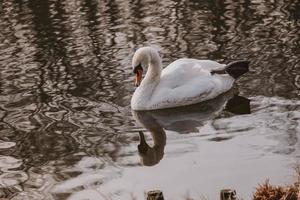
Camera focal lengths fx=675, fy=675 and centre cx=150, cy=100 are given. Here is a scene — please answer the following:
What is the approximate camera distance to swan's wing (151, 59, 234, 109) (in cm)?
1168

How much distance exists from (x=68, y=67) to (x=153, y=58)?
10.0 feet

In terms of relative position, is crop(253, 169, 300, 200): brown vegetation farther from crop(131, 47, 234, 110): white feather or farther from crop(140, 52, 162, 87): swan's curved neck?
crop(140, 52, 162, 87): swan's curved neck

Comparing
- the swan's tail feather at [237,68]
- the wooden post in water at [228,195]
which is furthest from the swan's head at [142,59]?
the wooden post in water at [228,195]

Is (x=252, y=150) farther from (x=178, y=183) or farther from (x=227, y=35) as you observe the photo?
(x=227, y=35)

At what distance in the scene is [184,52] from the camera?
14.5 m

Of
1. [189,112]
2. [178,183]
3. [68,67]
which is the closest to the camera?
[178,183]

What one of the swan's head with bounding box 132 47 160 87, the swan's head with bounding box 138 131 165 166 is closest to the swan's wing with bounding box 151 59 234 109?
the swan's head with bounding box 132 47 160 87

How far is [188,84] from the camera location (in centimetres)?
1183

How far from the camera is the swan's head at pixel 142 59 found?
11.9 meters

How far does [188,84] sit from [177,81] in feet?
0.70

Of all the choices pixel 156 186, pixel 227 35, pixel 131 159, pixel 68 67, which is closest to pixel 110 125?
pixel 131 159

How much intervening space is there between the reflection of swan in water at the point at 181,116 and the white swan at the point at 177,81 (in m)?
0.13

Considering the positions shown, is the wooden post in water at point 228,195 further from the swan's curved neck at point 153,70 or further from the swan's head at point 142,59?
the swan's head at point 142,59

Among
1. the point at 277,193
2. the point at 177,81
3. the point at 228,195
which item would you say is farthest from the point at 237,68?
the point at 277,193
